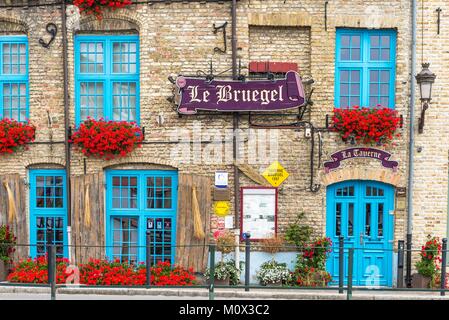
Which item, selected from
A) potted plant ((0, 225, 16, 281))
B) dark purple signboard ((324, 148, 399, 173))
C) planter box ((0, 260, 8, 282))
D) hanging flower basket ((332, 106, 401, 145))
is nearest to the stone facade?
dark purple signboard ((324, 148, 399, 173))

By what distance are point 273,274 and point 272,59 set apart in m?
4.74

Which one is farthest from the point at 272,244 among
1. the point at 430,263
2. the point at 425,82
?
the point at 425,82

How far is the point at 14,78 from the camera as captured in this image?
38.9 ft

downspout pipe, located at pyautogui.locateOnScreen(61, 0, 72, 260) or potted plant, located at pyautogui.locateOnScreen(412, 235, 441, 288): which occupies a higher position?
downspout pipe, located at pyautogui.locateOnScreen(61, 0, 72, 260)

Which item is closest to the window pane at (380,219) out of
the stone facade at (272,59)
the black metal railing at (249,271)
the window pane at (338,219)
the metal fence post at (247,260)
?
the stone facade at (272,59)

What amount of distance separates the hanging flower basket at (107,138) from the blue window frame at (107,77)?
0.40 meters

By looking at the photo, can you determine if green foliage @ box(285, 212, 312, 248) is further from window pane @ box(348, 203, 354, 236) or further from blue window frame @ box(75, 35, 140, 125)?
blue window frame @ box(75, 35, 140, 125)

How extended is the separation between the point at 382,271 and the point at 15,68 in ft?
31.5

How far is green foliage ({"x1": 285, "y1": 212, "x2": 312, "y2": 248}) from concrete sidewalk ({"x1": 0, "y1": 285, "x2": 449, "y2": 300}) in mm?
1249

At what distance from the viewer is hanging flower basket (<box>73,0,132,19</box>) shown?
11312 mm

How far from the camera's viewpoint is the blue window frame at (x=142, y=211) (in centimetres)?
1173

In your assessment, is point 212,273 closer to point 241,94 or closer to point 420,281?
point 241,94

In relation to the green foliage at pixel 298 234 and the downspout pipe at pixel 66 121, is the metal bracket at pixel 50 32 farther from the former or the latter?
the green foliage at pixel 298 234

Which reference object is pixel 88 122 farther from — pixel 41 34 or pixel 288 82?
pixel 288 82
